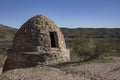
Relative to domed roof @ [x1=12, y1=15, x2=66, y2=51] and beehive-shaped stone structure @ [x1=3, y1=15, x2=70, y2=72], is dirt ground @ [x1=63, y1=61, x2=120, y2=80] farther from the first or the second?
domed roof @ [x1=12, y1=15, x2=66, y2=51]

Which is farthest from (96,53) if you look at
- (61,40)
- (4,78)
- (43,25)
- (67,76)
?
(4,78)

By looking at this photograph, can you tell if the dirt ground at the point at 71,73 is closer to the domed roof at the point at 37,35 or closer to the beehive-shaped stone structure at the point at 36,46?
the beehive-shaped stone structure at the point at 36,46

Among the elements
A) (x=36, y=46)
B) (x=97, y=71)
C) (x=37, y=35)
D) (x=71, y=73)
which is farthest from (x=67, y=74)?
(x=37, y=35)

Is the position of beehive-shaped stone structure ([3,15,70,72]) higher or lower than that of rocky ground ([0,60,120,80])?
higher

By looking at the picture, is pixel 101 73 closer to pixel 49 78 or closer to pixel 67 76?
pixel 67 76

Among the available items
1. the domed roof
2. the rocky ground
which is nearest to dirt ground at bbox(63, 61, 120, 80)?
the rocky ground

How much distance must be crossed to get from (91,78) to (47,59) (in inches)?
154

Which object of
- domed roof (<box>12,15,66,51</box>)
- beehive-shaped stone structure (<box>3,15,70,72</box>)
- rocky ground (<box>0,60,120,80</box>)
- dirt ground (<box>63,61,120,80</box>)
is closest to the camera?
rocky ground (<box>0,60,120,80</box>)

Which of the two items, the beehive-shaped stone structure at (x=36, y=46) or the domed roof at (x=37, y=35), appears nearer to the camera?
the beehive-shaped stone structure at (x=36, y=46)

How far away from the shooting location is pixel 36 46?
13.7m

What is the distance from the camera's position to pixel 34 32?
46.2 ft

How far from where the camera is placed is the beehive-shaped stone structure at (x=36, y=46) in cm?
1336

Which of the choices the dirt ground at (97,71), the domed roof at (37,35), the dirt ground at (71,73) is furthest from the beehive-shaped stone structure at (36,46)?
the dirt ground at (97,71)

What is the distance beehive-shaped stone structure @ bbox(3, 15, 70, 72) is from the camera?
43.8 ft
